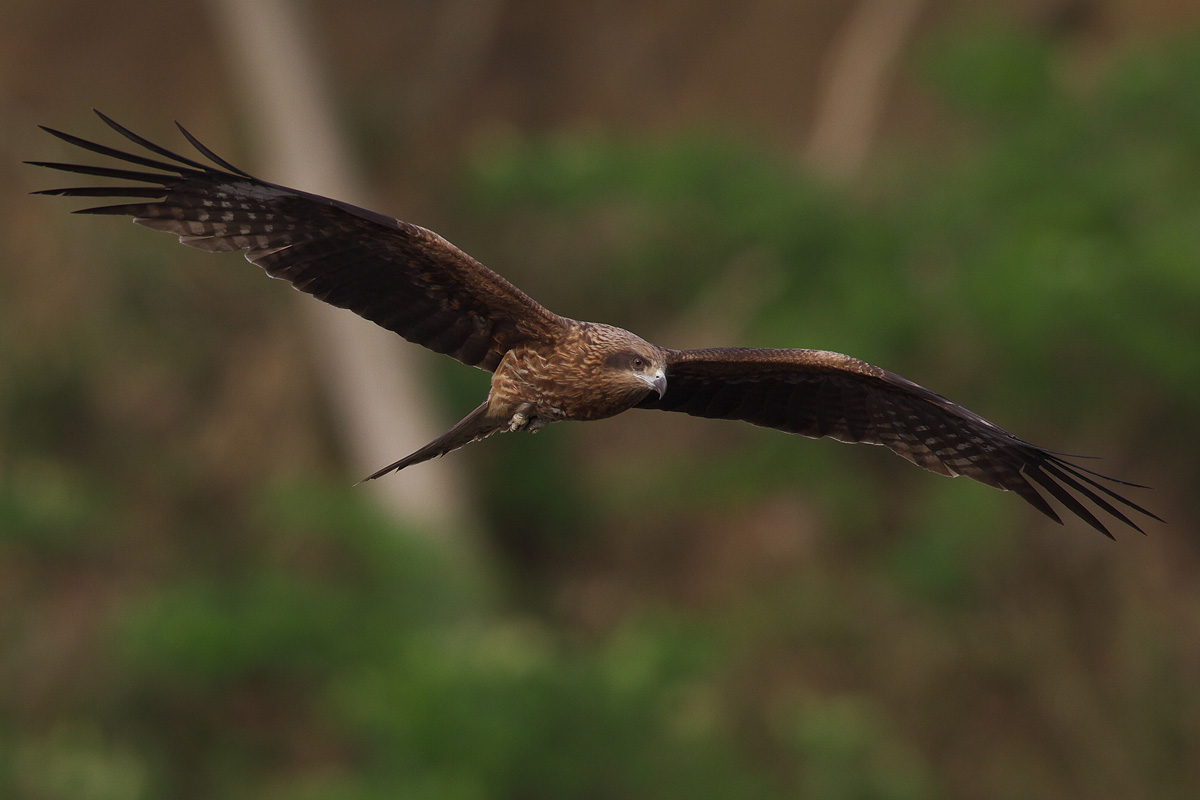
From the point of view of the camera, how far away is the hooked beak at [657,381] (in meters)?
5.87

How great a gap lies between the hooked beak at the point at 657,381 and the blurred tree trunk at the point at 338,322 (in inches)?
510

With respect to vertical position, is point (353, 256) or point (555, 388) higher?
point (353, 256)

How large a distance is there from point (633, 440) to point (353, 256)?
580 inches

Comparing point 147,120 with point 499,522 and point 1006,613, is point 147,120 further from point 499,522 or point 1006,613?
point 1006,613

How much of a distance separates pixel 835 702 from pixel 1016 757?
2021 mm

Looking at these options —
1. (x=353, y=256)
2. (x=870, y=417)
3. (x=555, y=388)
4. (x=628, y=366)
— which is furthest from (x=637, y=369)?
(x=870, y=417)

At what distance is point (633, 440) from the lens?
68.2 ft

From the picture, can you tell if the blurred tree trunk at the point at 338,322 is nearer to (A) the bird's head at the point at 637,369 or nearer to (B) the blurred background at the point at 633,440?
(B) the blurred background at the point at 633,440

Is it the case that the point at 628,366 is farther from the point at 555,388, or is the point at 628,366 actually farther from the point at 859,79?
the point at 859,79

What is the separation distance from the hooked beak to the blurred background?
30.8 feet

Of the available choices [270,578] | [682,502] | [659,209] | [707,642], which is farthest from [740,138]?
[270,578]

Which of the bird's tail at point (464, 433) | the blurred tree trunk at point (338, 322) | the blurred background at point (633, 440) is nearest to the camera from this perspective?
the bird's tail at point (464, 433)

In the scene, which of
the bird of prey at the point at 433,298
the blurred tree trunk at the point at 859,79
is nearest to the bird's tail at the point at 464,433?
the bird of prey at the point at 433,298

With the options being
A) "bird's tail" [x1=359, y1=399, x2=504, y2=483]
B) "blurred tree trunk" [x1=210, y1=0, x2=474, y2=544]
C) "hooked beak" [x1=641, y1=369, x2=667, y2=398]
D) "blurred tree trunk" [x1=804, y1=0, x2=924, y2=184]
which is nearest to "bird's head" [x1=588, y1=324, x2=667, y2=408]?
"hooked beak" [x1=641, y1=369, x2=667, y2=398]
